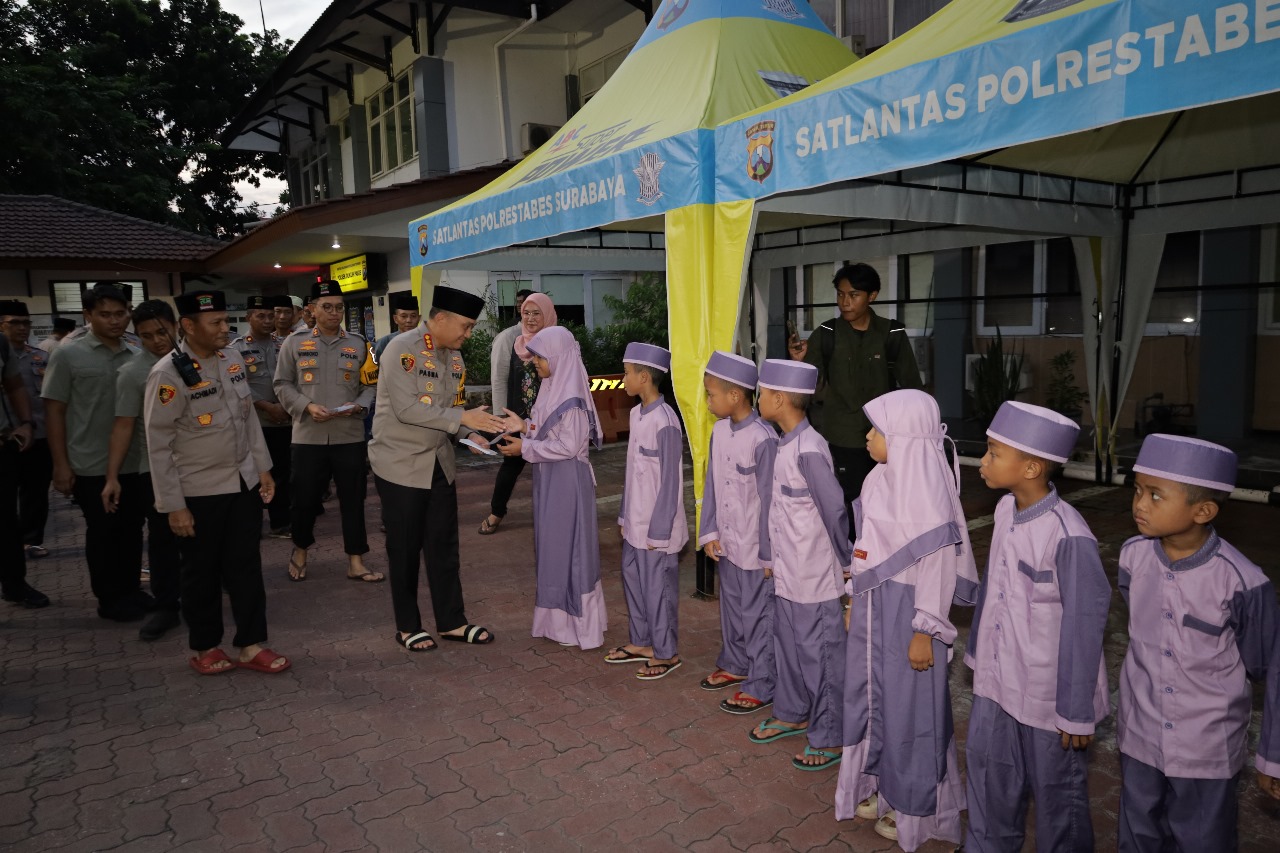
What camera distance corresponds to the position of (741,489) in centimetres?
368

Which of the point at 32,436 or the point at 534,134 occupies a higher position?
the point at 534,134

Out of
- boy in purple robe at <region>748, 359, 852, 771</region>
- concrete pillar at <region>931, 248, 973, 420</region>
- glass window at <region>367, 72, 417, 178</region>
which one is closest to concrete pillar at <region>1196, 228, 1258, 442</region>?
concrete pillar at <region>931, 248, 973, 420</region>

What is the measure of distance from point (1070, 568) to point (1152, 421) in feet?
29.5

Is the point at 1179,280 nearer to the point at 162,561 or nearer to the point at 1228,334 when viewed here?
the point at 1228,334

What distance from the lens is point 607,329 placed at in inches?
544

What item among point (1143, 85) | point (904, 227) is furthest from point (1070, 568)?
point (904, 227)

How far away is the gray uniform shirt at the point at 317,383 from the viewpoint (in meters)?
5.69

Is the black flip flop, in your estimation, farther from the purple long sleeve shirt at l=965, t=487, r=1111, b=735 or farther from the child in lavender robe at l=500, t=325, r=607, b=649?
the purple long sleeve shirt at l=965, t=487, r=1111, b=735

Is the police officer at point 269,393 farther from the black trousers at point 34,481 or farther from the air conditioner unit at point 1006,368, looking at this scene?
the air conditioner unit at point 1006,368

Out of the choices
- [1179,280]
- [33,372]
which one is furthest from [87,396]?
[1179,280]

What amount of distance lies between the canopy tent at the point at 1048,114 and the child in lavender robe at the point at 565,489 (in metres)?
1.13

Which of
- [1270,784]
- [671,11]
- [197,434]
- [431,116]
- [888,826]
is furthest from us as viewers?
[431,116]

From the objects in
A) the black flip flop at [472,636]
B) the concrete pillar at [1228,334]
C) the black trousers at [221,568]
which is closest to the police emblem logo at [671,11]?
the black trousers at [221,568]

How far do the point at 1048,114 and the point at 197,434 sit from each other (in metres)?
4.12
